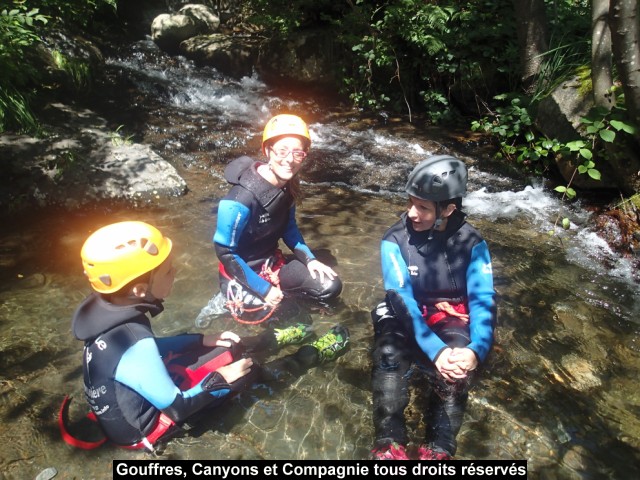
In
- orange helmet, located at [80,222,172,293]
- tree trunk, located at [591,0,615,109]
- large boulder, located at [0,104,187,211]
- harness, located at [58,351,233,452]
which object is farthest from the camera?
large boulder, located at [0,104,187,211]

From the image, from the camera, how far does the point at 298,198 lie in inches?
169

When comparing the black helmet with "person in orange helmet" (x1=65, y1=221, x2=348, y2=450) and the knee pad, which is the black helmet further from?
"person in orange helmet" (x1=65, y1=221, x2=348, y2=450)

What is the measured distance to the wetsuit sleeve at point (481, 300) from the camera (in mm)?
3227

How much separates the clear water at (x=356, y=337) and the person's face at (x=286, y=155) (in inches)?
58.6

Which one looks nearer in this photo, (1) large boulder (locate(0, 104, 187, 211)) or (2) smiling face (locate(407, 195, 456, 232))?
(2) smiling face (locate(407, 195, 456, 232))

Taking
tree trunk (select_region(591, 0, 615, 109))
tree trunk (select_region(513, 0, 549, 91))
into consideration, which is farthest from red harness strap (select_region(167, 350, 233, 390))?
tree trunk (select_region(513, 0, 549, 91))

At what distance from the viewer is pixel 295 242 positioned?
4500mm

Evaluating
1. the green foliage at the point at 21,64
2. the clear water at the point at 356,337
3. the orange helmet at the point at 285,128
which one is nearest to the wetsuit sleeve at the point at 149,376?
the clear water at the point at 356,337

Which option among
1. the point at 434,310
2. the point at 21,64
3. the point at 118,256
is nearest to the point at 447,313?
the point at 434,310

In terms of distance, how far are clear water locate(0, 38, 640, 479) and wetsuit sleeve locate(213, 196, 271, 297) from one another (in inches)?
25.9

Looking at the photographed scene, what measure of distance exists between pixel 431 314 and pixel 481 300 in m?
0.42

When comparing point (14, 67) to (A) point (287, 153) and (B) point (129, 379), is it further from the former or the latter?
(B) point (129, 379)

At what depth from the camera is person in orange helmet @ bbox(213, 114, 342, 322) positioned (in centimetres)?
376

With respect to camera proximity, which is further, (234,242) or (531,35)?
(531,35)
